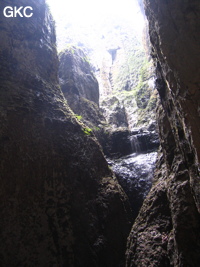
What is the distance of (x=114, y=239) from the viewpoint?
23.8ft

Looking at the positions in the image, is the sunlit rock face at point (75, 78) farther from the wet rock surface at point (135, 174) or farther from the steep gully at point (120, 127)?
the wet rock surface at point (135, 174)

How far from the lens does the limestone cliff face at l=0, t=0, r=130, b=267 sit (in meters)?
6.31

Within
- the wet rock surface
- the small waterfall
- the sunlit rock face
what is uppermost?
the sunlit rock face

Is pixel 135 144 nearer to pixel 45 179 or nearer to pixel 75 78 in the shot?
pixel 75 78

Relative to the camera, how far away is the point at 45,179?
709cm

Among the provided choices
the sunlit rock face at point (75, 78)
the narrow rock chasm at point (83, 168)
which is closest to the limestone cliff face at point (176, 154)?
the narrow rock chasm at point (83, 168)

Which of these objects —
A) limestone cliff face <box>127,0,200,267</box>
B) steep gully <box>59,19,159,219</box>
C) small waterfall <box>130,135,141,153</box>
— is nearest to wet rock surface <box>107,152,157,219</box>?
steep gully <box>59,19,159,219</box>

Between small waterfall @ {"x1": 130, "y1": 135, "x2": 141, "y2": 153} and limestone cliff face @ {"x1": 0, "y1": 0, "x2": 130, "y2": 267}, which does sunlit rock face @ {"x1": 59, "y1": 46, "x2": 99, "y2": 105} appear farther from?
→ limestone cliff face @ {"x1": 0, "y1": 0, "x2": 130, "y2": 267}

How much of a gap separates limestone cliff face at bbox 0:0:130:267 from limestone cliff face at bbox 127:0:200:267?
5.26ft

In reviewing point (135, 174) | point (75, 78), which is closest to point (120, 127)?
point (75, 78)

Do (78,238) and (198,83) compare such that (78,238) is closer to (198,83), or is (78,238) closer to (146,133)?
(198,83)

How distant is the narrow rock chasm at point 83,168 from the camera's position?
414 centimetres

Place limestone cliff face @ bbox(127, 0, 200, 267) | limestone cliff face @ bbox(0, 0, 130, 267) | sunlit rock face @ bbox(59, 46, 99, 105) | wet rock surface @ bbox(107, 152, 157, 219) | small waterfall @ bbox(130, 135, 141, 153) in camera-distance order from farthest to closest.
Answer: sunlit rock face @ bbox(59, 46, 99, 105) → small waterfall @ bbox(130, 135, 141, 153) → wet rock surface @ bbox(107, 152, 157, 219) → limestone cliff face @ bbox(0, 0, 130, 267) → limestone cliff face @ bbox(127, 0, 200, 267)

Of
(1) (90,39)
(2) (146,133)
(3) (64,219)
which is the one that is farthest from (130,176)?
(1) (90,39)
